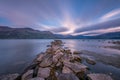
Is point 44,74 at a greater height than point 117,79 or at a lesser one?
greater

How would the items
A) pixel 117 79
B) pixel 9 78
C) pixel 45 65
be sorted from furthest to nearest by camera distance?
pixel 45 65 → pixel 117 79 → pixel 9 78

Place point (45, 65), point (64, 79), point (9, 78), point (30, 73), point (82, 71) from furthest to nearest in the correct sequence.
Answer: point (45, 65) → point (82, 71) → point (30, 73) → point (9, 78) → point (64, 79)

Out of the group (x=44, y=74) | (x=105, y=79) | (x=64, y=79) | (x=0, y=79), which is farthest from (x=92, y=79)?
(x=0, y=79)

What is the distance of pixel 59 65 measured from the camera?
13.0 meters

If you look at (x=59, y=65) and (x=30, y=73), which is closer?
(x=30, y=73)

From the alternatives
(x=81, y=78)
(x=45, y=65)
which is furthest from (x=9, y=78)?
(x=81, y=78)

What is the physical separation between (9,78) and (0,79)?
0.87 m

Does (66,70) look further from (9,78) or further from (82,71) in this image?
(9,78)

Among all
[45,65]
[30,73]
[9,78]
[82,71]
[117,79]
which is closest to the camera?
[9,78]

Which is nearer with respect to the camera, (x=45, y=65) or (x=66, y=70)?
(x=66, y=70)

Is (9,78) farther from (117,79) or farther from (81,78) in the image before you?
(117,79)

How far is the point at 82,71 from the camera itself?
11102 millimetres

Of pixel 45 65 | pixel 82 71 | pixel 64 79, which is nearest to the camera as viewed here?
pixel 64 79

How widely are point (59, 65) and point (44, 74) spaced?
410 cm
